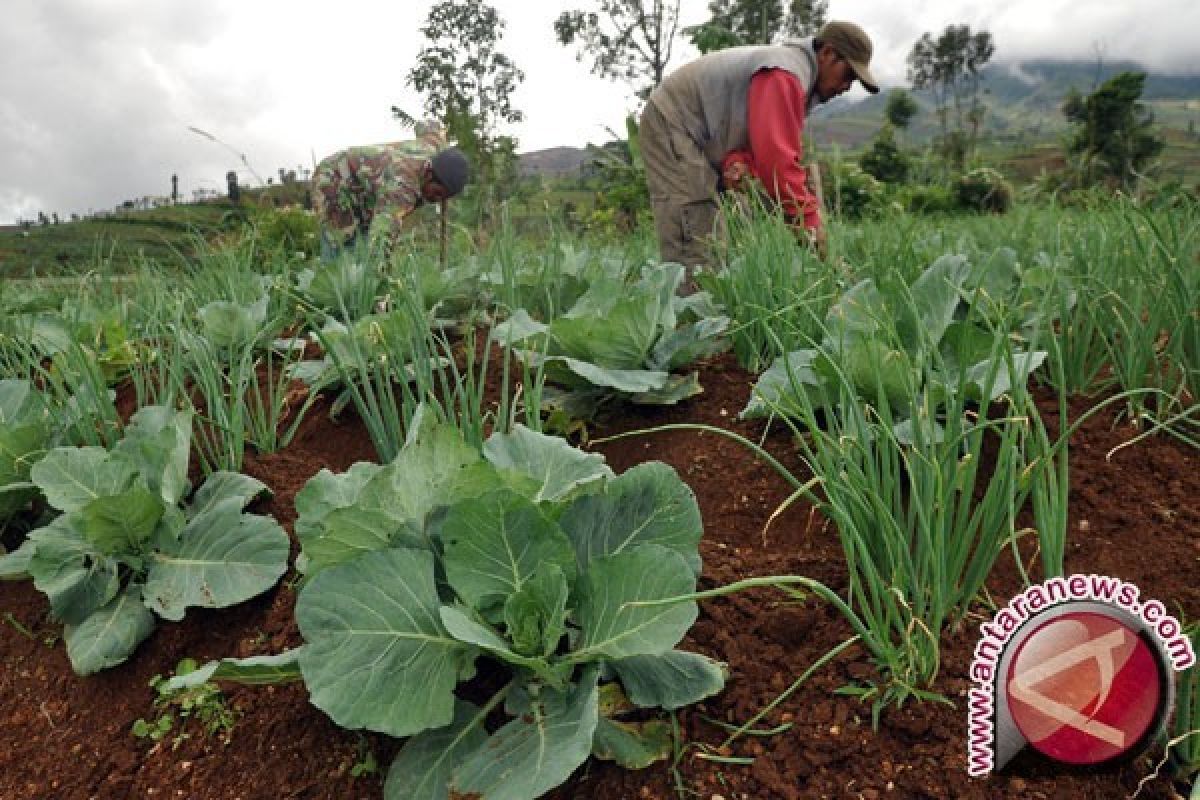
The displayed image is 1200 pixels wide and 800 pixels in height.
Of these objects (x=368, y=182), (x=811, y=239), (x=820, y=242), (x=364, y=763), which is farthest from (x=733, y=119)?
(x=364, y=763)

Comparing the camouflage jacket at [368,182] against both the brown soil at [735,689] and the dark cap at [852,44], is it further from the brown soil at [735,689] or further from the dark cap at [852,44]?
the brown soil at [735,689]

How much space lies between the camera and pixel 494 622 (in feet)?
3.15

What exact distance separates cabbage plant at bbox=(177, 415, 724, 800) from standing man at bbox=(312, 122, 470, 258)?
4067 millimetres

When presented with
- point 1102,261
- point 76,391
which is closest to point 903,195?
point 1102,261

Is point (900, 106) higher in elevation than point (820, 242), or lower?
higher

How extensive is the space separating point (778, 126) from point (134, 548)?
317cm

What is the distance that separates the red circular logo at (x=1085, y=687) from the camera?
733 mm

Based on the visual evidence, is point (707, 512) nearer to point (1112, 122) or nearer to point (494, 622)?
point (494, 622)

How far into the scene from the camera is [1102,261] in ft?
5.70

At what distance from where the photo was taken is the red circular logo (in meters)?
0.73

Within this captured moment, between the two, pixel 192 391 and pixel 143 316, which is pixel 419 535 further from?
pixel 143 316

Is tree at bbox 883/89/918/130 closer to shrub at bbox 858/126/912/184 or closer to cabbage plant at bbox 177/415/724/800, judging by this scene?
shrub at bbox 858/126/912/184

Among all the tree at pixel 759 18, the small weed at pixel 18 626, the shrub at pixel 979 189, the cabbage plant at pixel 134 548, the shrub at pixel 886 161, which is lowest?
the shrub at pixel 979 189

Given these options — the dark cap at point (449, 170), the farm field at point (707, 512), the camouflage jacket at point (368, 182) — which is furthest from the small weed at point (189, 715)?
the dark cap at point (449, 170)
